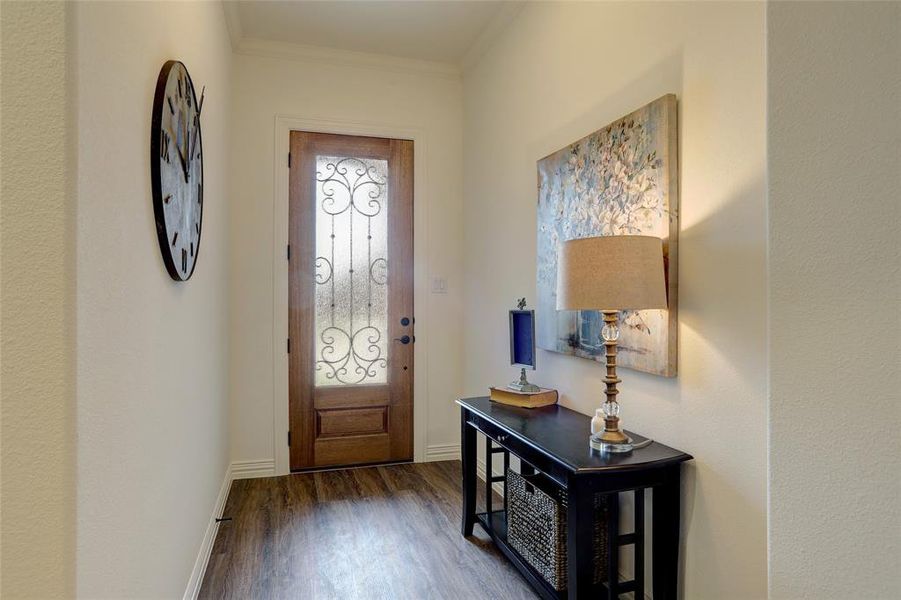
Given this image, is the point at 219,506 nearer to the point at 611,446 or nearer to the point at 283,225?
the point at 283,225

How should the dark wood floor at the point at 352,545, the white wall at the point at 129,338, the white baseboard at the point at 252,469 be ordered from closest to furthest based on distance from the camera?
1. the white wall at the point at 129,338
2. the dark wood floor at the point at 352,545
3. the white baseboard at the point at 252,469

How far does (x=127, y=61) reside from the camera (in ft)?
4.05

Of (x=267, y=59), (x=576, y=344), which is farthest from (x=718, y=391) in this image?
(x=267, y=59)

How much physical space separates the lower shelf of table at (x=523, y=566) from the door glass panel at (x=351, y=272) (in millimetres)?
1469

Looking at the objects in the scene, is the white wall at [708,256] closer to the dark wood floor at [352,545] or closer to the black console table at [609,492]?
the black console table at [609,492]

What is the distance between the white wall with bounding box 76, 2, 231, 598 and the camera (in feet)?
3.27

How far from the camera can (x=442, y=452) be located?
387cm

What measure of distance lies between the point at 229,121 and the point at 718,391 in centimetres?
310

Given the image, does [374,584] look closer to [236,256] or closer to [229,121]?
[236,256]

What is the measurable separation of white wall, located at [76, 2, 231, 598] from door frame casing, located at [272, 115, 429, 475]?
127 cm

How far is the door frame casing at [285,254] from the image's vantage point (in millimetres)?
3514

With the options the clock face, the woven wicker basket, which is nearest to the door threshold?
the woven wicker basket

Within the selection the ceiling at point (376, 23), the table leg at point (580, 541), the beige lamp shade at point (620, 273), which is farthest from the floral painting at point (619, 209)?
the ceiling at point (376, 23)

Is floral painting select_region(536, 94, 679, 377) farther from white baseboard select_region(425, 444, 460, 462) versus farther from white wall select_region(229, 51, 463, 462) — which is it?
white baseboard select_region(425, 444, 460, 462)
